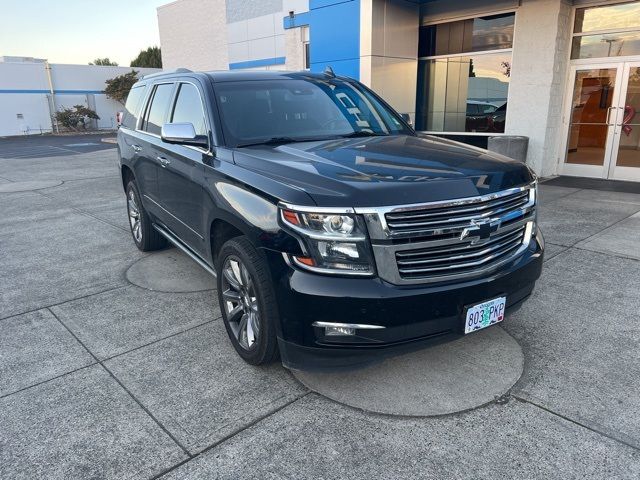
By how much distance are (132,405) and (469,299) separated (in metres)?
2.13

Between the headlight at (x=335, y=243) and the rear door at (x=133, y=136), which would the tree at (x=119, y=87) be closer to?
the rear door at (x=133, y=136)

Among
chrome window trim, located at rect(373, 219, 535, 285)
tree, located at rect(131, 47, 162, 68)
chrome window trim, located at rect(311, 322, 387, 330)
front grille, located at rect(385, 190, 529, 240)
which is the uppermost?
tree, located at rect(131, 47, 162, 68)

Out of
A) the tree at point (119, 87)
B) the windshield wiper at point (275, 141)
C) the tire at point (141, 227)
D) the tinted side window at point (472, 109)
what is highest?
the tree at point (119, 87)

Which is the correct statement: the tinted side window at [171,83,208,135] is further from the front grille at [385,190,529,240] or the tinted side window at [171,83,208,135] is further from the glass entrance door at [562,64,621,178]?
the glass entrance door at [562,64,621,178]

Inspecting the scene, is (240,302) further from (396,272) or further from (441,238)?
(441,238)

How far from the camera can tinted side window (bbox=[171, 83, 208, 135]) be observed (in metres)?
4.07

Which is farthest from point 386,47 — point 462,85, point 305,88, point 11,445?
point 11,445

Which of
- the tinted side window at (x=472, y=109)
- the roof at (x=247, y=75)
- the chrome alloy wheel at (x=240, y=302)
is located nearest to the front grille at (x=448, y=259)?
the chrome alloy wheel at (x=240, y=302)

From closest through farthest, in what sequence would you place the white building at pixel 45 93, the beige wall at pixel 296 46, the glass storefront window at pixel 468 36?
the glass storefront window at pixel 468 36 → the beige wall at pixel 296 46 → the white building at pixel 45 93

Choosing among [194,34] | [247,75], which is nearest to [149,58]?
[194,34]

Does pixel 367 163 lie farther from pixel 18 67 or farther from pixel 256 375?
pixel 18 67

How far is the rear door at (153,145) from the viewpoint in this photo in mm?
4980

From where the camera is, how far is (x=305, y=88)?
14.7ft

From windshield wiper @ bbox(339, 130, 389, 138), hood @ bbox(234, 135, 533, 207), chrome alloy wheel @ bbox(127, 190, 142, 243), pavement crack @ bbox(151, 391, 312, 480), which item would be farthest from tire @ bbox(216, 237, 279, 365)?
chrome alloy wheel @ bbox(127, 190, 142, 243)
